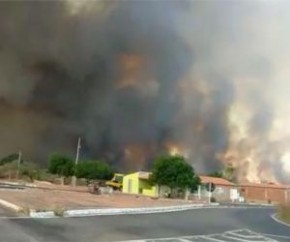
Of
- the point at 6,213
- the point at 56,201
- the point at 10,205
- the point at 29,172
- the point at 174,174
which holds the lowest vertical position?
the point at 6,213

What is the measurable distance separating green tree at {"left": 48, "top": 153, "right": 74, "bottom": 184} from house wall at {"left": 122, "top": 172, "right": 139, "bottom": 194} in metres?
9.86

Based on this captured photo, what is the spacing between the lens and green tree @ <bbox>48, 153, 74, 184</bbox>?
257 feet

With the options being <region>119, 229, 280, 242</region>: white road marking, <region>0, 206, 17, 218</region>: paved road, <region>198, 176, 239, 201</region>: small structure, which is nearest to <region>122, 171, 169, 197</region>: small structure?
<region>198, 176, 239, 201</region>: small structure

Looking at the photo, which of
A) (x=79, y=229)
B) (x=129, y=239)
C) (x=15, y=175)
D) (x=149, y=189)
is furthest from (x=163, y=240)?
(x=15, y=175)

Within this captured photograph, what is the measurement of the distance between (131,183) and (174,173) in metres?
18.2

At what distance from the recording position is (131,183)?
7581 centimetres

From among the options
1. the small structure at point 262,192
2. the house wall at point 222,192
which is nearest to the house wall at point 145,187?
the house wall at point 222,192

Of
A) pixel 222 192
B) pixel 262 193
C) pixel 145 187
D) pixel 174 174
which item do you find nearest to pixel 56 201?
pixel 174 174

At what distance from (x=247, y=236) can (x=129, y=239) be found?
5825 millimetres

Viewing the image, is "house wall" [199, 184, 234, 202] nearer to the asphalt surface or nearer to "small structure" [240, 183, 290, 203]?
"small structure" [240, 183, 290, 203]

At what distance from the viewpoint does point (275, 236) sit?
19266 millimetres

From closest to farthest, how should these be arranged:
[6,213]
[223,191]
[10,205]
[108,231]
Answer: [108,231] → [6,213] → [10,205] → [223,191]

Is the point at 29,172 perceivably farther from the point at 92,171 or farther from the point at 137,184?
the point at 137,184

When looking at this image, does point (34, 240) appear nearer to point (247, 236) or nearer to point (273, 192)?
point (247, 236)
